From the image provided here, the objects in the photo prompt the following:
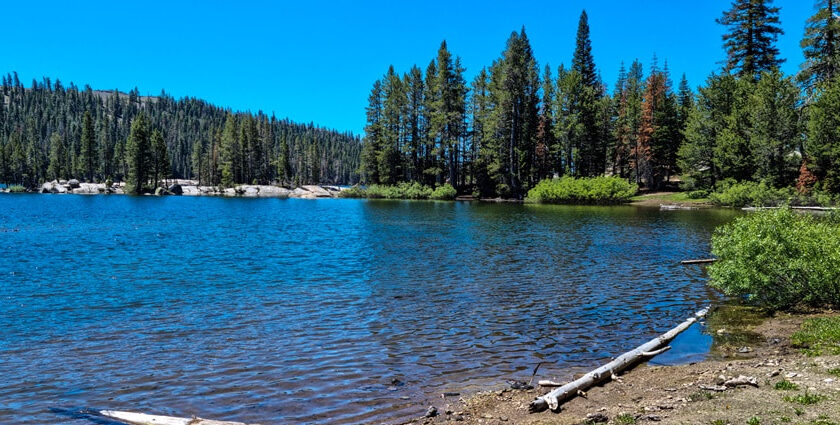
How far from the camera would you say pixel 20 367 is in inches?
411

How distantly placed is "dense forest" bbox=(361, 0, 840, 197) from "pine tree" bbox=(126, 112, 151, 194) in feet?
175

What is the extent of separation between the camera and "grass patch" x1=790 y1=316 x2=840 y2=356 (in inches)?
401

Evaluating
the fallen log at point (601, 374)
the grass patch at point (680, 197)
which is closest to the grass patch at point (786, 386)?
the fallen log at point (601, 374)

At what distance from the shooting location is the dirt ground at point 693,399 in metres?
6.95

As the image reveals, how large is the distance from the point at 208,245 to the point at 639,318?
2533 centimetres

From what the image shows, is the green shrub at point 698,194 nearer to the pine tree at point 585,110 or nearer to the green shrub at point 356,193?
the pine tree at point 585,110

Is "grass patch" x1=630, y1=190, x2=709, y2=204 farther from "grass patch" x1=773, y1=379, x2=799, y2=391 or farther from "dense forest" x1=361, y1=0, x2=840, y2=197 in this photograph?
"grass patch" x1=773, y1=379, x2=799, y2=391

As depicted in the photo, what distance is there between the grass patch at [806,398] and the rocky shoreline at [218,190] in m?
104

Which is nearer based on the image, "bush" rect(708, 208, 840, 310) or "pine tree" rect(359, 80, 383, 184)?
"bush" rect(708, 208, 840, 310)

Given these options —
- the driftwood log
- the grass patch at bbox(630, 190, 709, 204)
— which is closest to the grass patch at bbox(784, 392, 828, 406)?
the driftwood log

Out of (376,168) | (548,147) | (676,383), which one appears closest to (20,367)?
(676,383)

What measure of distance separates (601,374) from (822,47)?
218ft

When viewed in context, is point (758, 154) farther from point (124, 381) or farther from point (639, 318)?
point (124, 381)

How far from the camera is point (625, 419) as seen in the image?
277 inches
